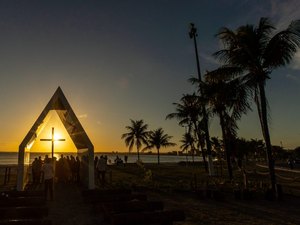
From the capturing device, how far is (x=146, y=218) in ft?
24.8

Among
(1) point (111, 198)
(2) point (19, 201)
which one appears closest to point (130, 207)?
(1) point (111, 198)

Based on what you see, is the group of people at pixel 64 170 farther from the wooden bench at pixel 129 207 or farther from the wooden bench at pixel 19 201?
the wooden bench at pixel 129 207

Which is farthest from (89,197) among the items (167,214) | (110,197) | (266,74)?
(266,74)

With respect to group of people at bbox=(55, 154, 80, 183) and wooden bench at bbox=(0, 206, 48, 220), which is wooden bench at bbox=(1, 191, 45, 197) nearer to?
wooden bench at bbox=(0, 206, 48, 220)

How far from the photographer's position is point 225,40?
14.8 m

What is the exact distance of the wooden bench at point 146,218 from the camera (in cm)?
733

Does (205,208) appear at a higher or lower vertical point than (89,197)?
lower

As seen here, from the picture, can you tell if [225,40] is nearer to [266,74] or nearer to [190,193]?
[266,74]

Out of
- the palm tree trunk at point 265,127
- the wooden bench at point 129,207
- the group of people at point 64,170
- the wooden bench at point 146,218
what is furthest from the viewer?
the group of people at point 64,170

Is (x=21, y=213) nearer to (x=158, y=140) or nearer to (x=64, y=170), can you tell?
(x=64, y=170)

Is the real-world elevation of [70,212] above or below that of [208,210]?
above

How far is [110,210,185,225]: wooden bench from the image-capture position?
7328 mm

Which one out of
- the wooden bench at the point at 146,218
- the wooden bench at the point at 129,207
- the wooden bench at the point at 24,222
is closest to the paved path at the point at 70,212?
the wooden bench at the point at 129,207

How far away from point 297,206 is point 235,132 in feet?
18.0
